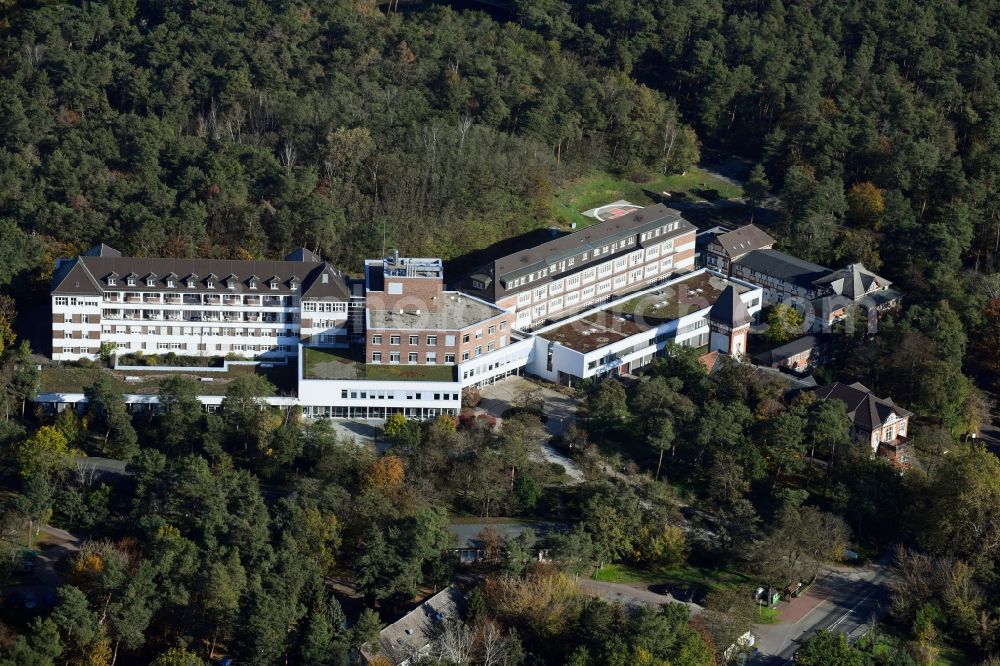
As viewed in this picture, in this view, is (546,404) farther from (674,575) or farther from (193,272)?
(193,272)

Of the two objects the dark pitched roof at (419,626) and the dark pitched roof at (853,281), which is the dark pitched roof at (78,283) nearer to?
the dark pitched roof at (419,626)

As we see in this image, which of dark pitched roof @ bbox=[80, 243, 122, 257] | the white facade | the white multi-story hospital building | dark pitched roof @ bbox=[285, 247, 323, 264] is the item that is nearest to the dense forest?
the white multi-story hospital building

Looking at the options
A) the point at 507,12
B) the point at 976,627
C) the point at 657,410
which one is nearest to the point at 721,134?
the point at 507,12

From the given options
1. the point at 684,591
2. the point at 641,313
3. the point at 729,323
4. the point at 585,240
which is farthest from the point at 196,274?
the point at 684,591

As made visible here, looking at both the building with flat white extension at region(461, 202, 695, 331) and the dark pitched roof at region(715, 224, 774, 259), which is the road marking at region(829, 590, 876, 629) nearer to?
the building with flat white extension at region(461, 202, 695, 331)

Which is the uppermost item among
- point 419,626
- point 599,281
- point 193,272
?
point 193,272

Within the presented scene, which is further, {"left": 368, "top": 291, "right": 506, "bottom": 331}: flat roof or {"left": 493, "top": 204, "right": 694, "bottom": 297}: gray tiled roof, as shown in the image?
{"left": 493, "top": 204, "right": 694, "bottom": 297}: gray tiled roof

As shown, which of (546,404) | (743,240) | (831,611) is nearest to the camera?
(831,611)
